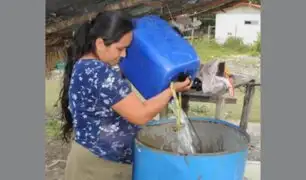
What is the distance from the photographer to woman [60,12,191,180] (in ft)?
7.36

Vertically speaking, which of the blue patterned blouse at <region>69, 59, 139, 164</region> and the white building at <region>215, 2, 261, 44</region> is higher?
the white building at <region>215, 2, 261, 44</region>

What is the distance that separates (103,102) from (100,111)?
68mm

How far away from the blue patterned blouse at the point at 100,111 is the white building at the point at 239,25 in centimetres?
636

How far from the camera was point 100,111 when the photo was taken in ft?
7.66

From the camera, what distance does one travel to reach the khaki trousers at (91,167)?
8.02ft

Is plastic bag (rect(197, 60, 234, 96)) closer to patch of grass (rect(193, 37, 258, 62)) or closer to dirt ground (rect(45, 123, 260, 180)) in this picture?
dirt ground (rect(45, 123, 260, 180))

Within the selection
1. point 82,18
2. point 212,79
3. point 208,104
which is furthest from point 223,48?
point 212,79

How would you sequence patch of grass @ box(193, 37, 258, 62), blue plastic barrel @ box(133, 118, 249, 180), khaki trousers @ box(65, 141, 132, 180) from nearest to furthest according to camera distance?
blue plastic barrel @ box(133, 118, 249, 180) < khaki trousers @ box(65, 141, 132, 180) < patch of grass @ box(193, 37, 258, 62)

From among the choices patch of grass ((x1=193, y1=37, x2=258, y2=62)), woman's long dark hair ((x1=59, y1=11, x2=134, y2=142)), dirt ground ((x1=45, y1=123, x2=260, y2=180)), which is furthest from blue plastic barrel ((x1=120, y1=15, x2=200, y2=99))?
patch of grass ((x1=193, y1=37, x2=258, y2=62))

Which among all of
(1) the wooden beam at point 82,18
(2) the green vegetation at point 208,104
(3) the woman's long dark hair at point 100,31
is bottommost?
(2) the green vegetation at point 208,104

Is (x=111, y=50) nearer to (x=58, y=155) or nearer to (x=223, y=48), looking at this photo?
(x=58, y=155)

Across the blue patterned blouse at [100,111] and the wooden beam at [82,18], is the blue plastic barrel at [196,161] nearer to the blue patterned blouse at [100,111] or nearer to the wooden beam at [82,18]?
the blue patterned blouse at [100,111]

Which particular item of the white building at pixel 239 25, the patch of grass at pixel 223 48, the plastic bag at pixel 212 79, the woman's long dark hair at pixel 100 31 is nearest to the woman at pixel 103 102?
the woman's long dark hair at pixel 100 31

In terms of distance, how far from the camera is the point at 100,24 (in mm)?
2342
